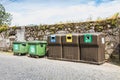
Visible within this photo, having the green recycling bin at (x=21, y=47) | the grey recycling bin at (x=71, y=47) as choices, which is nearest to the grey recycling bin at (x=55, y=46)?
the grey recycling bin at (x=71, y=47)

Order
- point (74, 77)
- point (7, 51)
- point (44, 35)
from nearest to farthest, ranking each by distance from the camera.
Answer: point (74, 77), point (44, 35), point (7, 51)

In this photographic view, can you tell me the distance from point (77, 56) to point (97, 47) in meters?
1.09

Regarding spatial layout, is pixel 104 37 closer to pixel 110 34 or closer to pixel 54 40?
pixel 110 34

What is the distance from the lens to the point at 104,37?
8656 mm

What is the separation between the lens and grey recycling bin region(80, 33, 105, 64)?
26.3 feet

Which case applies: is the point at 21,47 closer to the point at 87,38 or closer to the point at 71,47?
the point at 71,47

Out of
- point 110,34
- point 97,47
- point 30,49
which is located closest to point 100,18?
point 110,34

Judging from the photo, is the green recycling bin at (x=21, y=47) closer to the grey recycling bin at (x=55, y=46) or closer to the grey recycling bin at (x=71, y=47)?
the grey recycling bin at (x=55, y=46)

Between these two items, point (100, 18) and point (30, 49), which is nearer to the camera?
point (100, 18)

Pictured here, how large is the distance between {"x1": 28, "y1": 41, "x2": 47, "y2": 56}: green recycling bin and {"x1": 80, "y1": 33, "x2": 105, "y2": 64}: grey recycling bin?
2.56 m

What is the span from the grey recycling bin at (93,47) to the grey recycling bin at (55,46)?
48.9 inches

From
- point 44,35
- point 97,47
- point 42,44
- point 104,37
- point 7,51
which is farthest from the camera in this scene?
point 7,51

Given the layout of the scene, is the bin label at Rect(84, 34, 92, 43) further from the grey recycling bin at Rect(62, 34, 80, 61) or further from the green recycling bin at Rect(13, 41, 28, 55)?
the green recycling bin at Rect(13, 41, 28, 55)

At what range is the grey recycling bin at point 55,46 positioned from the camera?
9336 millimetres
